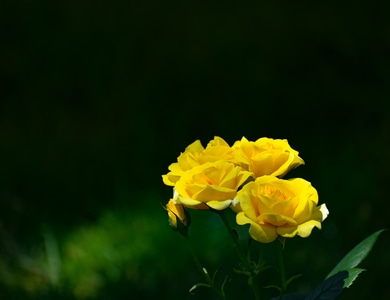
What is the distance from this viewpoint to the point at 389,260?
2.46 meters

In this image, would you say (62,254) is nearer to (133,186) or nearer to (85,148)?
(133,186)

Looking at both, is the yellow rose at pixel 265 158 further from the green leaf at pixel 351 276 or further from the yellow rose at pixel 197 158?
the green leaf at pixel 351 276

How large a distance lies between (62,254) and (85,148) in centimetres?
59

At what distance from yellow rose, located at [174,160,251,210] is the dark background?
1.22 m

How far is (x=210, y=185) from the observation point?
1.08 metres

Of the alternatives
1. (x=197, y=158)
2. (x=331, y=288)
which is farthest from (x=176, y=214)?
(x=331, y=288)

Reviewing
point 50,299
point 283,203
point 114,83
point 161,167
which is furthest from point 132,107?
point 283,203

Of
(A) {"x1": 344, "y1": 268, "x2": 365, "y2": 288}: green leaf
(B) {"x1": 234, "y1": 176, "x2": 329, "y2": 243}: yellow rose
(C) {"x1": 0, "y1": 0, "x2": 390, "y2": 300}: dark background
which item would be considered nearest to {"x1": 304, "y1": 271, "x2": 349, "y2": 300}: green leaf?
(A) {"x1": 344, "y1": 268, "x2": 365, "y2": 288}: green leaf

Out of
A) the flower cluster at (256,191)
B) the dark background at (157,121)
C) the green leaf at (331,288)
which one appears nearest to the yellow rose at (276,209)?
the flower cluster at (256,191)

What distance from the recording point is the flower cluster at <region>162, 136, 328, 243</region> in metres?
1.07

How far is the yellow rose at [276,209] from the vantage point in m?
1.06

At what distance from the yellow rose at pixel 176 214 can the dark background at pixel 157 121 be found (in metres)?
1.13

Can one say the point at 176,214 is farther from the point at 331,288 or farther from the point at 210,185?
the point at 331,288

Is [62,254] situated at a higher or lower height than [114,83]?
lower
